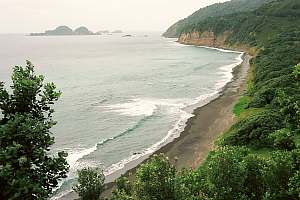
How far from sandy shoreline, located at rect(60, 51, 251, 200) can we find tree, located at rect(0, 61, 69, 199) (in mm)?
18330

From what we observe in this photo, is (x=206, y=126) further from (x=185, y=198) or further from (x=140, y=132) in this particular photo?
(x=185, y=198)

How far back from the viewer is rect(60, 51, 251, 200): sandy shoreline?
47.4 metres

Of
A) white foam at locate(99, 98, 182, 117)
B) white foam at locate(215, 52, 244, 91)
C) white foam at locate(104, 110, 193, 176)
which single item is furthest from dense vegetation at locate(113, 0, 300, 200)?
white foam at locate(215, 52, 244, 91)

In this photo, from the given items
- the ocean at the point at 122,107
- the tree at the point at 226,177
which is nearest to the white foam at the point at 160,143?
the ocean at the point at 122,107

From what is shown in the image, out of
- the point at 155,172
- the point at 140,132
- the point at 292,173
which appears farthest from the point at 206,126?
the point at 155,172

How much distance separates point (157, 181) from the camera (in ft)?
67.9

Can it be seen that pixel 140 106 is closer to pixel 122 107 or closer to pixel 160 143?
pixel 122 107

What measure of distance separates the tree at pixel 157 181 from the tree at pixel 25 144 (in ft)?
13.4

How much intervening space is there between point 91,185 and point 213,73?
10027 centimetres

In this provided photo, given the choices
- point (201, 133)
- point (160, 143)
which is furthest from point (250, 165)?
point (201, 133)

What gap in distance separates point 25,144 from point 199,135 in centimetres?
4099

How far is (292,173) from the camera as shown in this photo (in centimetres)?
2402

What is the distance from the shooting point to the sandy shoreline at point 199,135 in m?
47.4

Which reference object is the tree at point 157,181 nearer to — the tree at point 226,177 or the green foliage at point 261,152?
the green foliage at point 261,152
